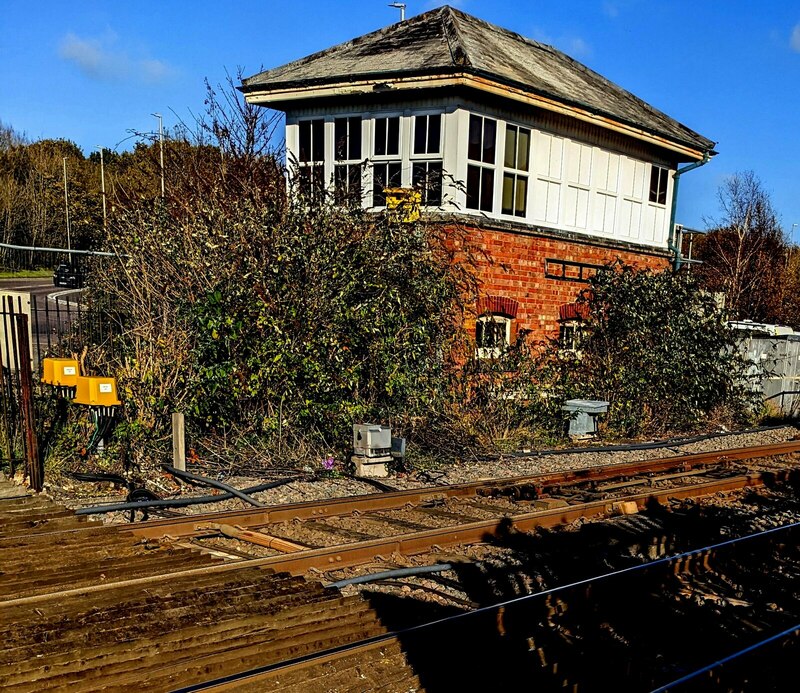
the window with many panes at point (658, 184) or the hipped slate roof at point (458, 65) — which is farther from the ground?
the hipped slate roof at point (458, 65)

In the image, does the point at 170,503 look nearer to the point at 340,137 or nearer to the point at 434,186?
the point at 434,186

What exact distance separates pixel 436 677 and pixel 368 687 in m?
0.40

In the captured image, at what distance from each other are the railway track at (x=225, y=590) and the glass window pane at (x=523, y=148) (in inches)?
339

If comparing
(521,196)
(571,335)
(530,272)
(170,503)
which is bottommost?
(170,503)

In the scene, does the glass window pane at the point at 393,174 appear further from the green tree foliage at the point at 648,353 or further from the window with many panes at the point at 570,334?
the window with many panes at the point at 570,334

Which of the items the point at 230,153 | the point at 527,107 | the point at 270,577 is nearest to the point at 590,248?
the point at 527,107

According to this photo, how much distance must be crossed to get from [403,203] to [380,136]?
2.25 meters

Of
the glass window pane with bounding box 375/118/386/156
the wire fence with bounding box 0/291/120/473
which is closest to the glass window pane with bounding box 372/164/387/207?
the glass window pane with bounding box 375/118/386/156

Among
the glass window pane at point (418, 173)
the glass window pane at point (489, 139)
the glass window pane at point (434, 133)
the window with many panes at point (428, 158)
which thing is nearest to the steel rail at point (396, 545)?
the window with many panes at point (428, 158)

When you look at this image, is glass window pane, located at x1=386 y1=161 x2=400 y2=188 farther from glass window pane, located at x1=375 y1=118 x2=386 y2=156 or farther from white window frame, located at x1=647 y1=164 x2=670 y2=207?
white window frame, located at x1=647 y1=164 x2=670 y2=207

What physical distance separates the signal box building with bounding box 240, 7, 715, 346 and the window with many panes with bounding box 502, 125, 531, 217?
2 cm

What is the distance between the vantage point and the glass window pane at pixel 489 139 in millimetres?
14211

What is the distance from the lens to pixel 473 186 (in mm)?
13992

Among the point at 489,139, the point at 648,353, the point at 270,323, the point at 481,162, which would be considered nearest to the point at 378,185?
the point at 481,162
